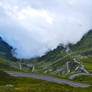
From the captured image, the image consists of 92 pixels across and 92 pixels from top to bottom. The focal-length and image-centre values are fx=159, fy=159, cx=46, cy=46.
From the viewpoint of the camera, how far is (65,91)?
66.0 metres

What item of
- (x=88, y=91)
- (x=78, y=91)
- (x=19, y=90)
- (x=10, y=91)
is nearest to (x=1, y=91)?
(x=10, y=91)

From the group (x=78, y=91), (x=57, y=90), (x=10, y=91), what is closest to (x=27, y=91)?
(x=10, y=91)

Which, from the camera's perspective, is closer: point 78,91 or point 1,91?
point 1,91

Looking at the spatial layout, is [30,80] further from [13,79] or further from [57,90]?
[57,90]

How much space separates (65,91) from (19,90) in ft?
63.8

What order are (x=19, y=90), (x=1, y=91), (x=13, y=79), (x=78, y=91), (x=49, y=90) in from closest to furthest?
1. (x=1, y=91)
2. (x=19, y=90)
3. (x=49, y=90)
4. (x=78, y=91)
5. (x=13, y=79)

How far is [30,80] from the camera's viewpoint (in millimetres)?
92188

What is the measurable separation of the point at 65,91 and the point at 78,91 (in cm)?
811

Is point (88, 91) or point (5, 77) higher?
point (5, 77)

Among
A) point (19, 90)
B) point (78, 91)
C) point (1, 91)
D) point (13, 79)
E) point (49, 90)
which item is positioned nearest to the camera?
point (1, 91)

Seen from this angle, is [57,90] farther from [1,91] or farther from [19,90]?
[1,91]

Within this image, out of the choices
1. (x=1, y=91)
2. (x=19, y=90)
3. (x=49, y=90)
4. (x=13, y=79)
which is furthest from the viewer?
(x=13, y=79)

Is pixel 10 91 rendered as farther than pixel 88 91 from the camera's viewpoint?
No

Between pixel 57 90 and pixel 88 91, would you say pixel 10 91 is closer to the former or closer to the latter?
pixel 57 90
